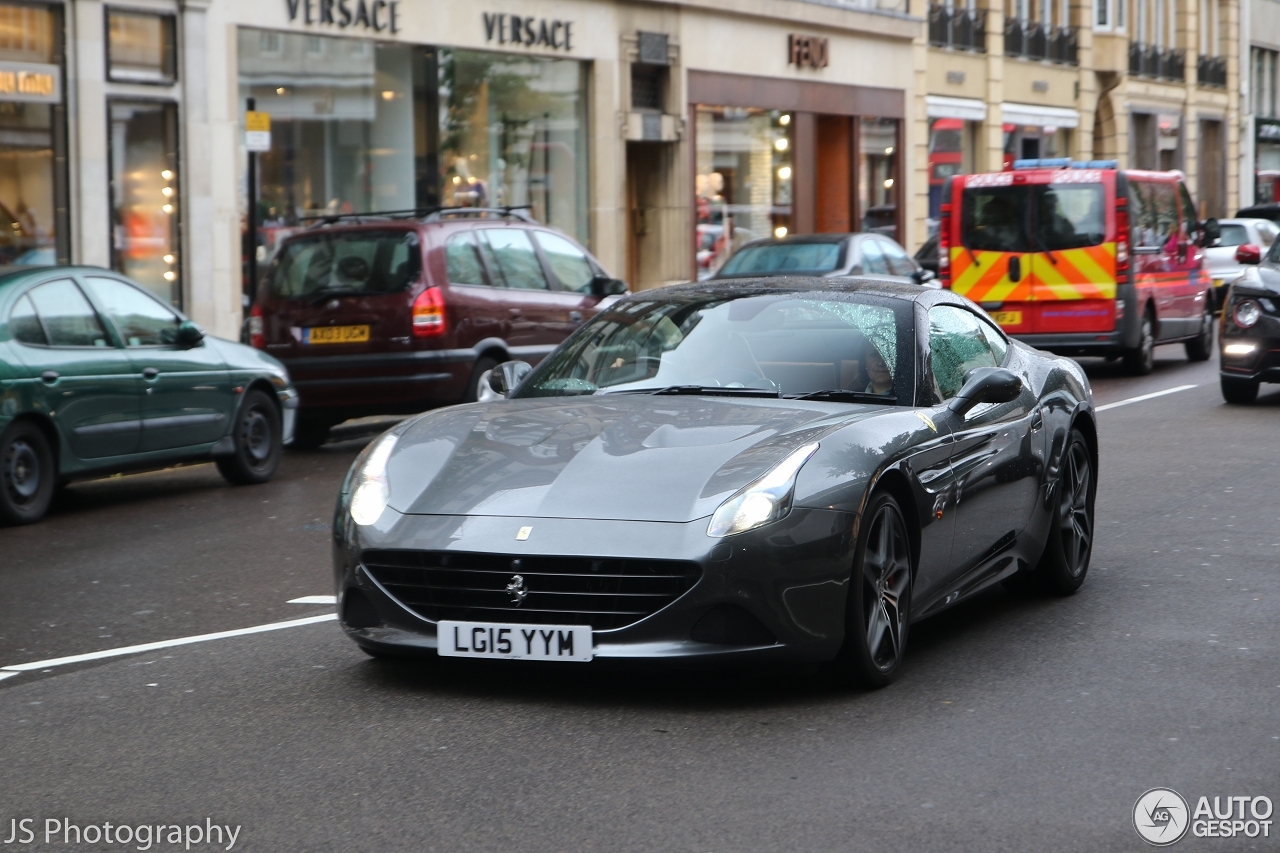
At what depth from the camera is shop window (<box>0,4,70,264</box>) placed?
19312mm

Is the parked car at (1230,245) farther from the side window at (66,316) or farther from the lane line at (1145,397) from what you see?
the side window at (66,316)

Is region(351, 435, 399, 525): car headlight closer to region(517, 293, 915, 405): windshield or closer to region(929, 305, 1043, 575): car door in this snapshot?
region(517, 293, 915, 405): windshield

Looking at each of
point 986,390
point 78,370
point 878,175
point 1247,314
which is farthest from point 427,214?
point 878,175

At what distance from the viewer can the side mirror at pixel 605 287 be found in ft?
53.3

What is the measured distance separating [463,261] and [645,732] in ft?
32.0

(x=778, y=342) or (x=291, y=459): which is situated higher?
(x=778, y=342)

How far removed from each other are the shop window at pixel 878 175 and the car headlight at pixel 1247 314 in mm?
19791

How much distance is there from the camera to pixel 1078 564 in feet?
26.5

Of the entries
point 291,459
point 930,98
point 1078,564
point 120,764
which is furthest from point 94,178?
point 930,98

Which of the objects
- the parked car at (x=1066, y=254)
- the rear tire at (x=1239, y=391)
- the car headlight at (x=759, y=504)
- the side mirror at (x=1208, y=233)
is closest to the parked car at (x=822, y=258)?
the parked car at (x=1066, y=254)

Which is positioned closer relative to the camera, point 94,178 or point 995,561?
point 995,561

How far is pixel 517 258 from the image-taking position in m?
15.7

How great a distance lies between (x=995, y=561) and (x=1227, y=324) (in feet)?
34.2

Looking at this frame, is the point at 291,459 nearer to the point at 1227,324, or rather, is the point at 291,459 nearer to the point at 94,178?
the point at 94,178
